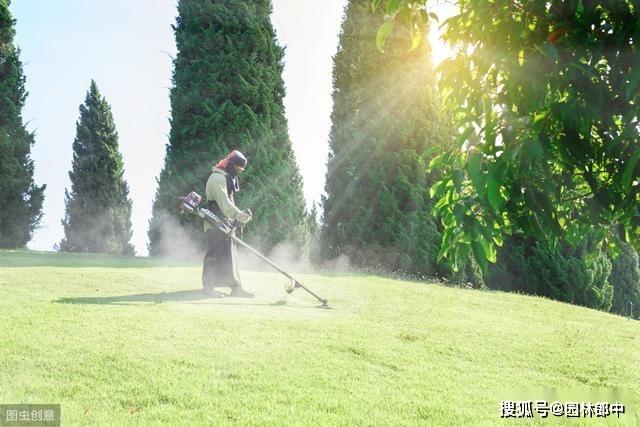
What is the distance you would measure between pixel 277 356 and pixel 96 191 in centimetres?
2280

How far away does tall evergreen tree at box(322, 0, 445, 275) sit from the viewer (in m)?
16.6

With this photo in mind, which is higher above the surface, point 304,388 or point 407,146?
point 407,146

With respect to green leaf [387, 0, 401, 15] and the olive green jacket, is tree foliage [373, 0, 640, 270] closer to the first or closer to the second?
green leaf [387, 0, 401, 15]

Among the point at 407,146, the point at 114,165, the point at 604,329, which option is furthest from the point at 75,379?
the point at 114,165

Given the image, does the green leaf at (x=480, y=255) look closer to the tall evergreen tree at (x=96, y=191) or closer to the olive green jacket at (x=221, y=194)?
the olive green jacket at (x=221, y=194)

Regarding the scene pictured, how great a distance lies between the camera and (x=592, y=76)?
3010 mm

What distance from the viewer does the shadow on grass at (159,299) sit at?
8.33 metres

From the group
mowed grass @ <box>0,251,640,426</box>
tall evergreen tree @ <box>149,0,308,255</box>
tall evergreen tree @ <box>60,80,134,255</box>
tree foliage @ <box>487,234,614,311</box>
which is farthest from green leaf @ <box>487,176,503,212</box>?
tall evergreen tree @ <box>60,80,134,255</box>

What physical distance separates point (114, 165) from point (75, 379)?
76.1ft

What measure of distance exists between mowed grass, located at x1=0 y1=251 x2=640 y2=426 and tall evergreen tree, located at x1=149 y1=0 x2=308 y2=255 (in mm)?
5082

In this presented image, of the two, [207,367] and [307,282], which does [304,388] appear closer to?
[207,367]

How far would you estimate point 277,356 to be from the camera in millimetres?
6020

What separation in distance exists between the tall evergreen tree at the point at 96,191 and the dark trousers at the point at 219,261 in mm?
17806

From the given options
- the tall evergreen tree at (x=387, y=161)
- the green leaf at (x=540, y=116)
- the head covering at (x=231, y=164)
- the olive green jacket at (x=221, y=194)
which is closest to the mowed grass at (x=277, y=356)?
the olive green jacket at (x=221, y=194)
